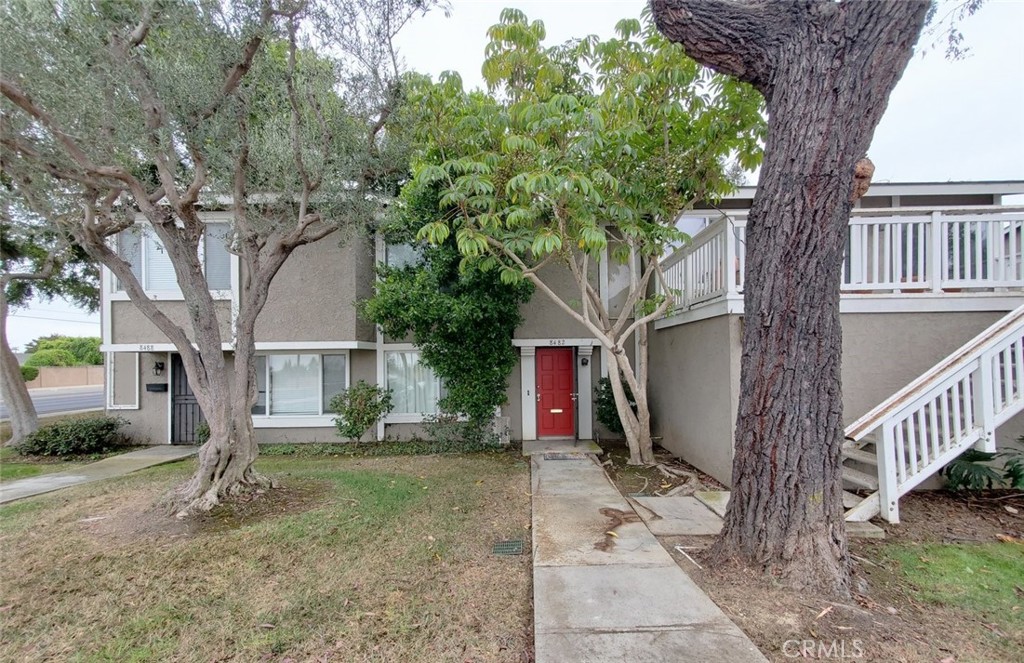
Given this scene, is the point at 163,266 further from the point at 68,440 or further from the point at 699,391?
the point at 699,391

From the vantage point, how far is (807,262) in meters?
3.35

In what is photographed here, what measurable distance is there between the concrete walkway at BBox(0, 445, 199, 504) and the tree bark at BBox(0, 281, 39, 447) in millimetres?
2562

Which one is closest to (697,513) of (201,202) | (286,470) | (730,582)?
(730,582)

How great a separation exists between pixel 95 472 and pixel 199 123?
253 inches

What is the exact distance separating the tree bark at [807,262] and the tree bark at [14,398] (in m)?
13.5

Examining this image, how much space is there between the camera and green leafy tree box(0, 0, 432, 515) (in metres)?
4.80

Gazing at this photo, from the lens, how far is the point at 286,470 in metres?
7.52

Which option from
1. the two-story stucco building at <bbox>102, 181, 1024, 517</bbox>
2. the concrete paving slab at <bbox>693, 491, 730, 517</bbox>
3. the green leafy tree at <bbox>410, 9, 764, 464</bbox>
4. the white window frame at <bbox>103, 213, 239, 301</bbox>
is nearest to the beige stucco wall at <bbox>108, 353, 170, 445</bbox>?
the two-story stucco building at <bbox>102, 181, 1024, 517</bbox>

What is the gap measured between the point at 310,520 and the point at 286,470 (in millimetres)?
2896

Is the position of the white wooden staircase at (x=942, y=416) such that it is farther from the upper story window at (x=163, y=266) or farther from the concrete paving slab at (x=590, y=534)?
the upper story window at (x=163, y=266)

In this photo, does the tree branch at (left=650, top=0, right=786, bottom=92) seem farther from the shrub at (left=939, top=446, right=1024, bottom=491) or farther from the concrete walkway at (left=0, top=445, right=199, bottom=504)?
the concrete walkway at (left=0, top=445, right=199, bottom=504)

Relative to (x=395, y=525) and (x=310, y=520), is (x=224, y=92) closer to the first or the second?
(x=310, y=520)

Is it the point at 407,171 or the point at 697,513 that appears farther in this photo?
the point at 407,171

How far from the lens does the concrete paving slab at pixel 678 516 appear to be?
15.3ft
